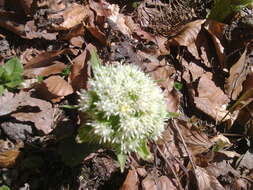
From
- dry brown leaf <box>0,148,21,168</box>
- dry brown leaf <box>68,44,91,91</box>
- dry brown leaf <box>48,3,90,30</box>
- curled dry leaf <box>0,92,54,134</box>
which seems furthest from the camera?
dry brown leaf <box>48,3,90,30</box>

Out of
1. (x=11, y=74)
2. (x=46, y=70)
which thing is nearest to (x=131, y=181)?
(x=46, y=70)

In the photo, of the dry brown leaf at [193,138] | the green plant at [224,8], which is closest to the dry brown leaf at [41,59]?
the dry brown leaf at [193,138]

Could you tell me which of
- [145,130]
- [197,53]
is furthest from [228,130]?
[145,130]

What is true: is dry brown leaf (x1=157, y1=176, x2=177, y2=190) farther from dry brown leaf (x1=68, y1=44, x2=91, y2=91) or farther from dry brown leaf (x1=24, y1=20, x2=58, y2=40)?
dry brown leaf (x1=24, y1=20, x2=58, y2=40)

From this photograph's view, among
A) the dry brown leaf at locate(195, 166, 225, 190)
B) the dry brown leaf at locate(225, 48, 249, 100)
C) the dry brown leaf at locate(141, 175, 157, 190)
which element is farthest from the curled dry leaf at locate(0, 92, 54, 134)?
the dry brown leaf at locate(225, 48, 249, 100)

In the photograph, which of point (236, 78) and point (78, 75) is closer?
point (78, 75)

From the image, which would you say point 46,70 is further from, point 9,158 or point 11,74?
point 9,158

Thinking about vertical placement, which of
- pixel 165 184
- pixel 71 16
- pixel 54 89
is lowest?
pixel 165 184

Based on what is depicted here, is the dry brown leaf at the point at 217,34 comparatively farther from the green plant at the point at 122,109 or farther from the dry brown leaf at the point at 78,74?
the green plant at the point at 122,109
